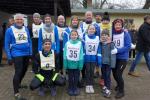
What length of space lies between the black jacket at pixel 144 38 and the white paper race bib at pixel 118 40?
258 cm

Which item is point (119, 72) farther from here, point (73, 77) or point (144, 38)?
point (144, 38)

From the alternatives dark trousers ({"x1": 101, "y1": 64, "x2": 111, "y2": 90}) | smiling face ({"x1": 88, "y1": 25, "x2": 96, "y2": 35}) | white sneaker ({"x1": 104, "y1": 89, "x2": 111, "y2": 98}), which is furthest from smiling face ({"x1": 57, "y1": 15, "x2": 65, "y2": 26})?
white sneaker ({"x1": 104, "y1": 89, "x2": 111, "y2": 98})

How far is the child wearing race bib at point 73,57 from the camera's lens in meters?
8.75

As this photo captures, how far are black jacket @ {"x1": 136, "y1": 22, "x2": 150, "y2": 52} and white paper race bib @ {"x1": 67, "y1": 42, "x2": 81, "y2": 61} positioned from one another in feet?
10.5

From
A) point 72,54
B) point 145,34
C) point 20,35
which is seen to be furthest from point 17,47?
point 145,34

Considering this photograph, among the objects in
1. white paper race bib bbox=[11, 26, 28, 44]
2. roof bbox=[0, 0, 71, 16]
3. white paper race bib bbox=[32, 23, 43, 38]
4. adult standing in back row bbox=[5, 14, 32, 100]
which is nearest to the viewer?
→ adult standing in back row bbox=[5, 14, 32, 100]

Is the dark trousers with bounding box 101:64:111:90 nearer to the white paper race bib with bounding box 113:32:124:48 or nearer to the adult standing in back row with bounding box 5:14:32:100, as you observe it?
the white paper race bib with bounding box 113:32:124:48

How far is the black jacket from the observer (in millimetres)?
11227

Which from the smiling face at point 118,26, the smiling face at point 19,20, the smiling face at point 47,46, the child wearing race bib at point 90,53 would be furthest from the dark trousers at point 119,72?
the smiling face at point 19,20

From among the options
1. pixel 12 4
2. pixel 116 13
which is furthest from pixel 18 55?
pixel 116 13

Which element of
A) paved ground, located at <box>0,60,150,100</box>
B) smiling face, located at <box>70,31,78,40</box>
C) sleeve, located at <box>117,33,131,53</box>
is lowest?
paved ground, located at <box>0,60,150,100</box>

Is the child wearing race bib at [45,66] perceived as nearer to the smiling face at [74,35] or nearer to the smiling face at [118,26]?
the smiling face at [74,35]

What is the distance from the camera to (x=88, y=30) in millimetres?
8961

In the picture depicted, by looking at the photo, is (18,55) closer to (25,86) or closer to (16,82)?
(16,82)
